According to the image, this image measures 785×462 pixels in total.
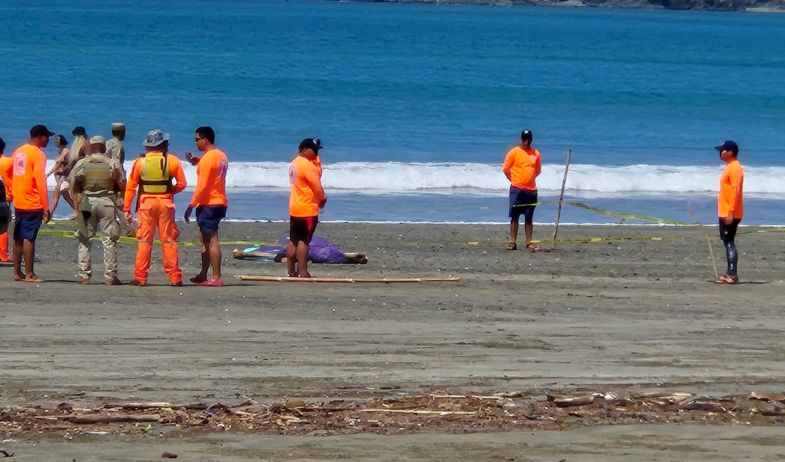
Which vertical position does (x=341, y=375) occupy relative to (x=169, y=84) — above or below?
below

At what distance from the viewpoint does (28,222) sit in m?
10.3

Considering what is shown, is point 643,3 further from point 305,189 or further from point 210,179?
point 210,179

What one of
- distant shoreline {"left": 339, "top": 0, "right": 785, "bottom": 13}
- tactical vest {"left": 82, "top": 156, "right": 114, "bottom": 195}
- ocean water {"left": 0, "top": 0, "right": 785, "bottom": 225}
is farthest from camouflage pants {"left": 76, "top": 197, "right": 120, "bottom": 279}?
distant shoreline {"left": 339, "top": 0, "right": 785, "bottom": 13}

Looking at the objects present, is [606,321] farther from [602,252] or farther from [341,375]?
[602,252]

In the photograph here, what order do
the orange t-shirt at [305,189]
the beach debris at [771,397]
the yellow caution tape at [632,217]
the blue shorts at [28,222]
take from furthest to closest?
the yellow caution tape at [632,217] < the orange t-shirt at [305,189] < the blue shorts at [28,222] < the beach debris at [771,397]

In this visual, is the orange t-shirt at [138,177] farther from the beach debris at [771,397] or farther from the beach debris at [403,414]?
the beach debris at [771,397]

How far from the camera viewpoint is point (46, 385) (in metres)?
6.52

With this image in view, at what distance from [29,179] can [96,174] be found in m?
0.69

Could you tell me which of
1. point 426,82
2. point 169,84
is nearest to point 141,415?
point 169,84

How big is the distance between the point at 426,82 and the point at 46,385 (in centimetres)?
4145

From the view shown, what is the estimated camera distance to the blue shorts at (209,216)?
10148 mm

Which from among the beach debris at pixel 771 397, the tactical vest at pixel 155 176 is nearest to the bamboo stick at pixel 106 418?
the beach debris at pixel 771 397

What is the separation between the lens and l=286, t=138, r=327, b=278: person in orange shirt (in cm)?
1070

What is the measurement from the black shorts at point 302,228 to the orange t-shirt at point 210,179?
0.97 m
